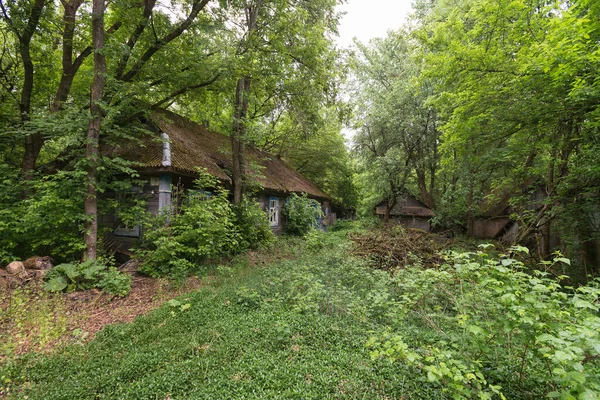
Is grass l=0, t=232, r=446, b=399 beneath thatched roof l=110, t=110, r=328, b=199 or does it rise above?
beneath

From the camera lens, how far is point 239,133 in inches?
395

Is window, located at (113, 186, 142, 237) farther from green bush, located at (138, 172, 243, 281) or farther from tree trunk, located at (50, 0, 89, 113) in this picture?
tree trunk, located at (50, 0, 89, 113)

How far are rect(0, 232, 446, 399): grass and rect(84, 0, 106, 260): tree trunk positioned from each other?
3182 millimetres

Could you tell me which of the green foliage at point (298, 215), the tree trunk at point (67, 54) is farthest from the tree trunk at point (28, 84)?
the green foliage at point (298, 215)

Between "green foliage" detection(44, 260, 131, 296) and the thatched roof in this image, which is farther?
the thatched roof

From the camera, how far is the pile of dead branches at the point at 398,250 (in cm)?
805

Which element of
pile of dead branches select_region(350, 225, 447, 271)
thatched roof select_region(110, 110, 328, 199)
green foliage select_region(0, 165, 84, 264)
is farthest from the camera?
thatched roof select_region(110, 110, 328, 199)

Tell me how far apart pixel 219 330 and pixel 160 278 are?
3417mm

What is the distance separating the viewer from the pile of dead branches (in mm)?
8047

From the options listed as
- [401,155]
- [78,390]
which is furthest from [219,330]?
[401,155]

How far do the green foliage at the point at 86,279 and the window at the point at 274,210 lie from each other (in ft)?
27.6

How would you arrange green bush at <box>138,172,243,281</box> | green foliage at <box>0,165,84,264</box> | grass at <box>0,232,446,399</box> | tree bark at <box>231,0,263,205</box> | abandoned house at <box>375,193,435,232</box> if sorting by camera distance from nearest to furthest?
1. grass at <box>0,232,446,399</box>
2. green foliage at <box>0,165,84,264</box>
3. green bush at <box>138,172,243,281</box>
4. tree bark at <box>231,0,263,205</box>
5. abandoned house at <box>375,193,435,232</box>

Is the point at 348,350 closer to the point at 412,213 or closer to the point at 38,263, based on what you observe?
the point at 38,263

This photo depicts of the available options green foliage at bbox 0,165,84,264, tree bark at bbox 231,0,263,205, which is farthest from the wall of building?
green foliage at bbox 0,165,84,264
